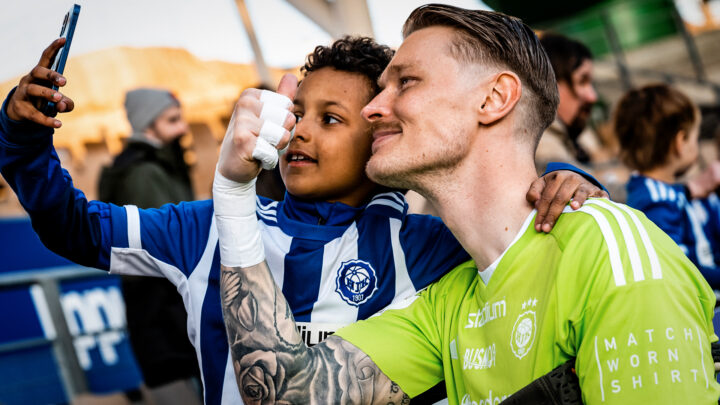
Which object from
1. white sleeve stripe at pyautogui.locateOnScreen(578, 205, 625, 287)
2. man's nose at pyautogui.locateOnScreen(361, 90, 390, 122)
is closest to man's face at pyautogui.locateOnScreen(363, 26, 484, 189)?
man's nose at pyautogui.locateOnScreen(361, 90, 390, 122)

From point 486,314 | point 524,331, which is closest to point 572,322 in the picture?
point 524,331

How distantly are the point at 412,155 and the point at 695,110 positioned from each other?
2493 millimetres

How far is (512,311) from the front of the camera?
5.22ft

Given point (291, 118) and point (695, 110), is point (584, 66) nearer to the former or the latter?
point (695, 110)

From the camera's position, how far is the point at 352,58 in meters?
2.12

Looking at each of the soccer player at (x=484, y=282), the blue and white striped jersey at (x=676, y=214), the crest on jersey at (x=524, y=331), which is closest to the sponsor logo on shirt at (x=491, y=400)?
the soccer player at (x=484, y=282)

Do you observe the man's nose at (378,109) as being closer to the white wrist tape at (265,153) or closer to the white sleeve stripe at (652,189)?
the white wrist tape at (265,153)

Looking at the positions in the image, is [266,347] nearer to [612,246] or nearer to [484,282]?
[484,282]

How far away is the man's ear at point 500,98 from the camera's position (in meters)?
1.82

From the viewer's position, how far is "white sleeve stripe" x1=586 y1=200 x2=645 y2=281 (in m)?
1.35

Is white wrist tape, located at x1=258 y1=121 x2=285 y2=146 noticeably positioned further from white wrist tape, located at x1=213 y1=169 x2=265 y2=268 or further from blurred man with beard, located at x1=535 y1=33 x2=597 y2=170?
blurred man with beard, located at x1=535 y1=33 x2=597 y2=170

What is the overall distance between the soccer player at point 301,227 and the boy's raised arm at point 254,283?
5 centimetres

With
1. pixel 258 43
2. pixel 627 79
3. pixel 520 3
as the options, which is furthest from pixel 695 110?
pixel 520 3

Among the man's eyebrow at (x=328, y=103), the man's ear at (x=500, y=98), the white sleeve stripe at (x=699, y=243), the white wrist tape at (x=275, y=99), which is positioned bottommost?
the white sleeve stripe at (x=699, y=243)
